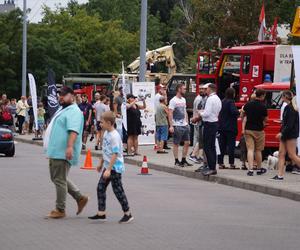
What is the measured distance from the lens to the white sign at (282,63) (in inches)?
1131

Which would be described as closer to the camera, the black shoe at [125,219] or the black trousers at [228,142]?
the black shoe at [125,219]

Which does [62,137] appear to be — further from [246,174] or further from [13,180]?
[246,174]

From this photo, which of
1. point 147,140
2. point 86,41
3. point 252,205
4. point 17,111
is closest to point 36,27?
point 86,41

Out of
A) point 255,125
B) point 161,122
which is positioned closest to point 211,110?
point 255,125

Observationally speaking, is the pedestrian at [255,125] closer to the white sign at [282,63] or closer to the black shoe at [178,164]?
the black shoe at [178,164]

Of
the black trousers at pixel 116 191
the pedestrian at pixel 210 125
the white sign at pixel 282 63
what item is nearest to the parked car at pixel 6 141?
the white sign at pixel 282 63

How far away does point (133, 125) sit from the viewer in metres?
27.3

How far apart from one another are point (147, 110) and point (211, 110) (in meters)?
10.4

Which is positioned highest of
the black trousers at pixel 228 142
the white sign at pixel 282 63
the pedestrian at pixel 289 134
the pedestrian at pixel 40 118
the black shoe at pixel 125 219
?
the white sign at pixel 282 63

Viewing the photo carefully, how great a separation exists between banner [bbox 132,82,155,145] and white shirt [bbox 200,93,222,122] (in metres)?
9.73

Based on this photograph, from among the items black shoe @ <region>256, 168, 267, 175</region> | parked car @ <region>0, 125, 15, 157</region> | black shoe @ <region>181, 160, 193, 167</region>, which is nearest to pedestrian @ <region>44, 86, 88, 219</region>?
black shoe @ <region>256, 168, 267, 175</region>

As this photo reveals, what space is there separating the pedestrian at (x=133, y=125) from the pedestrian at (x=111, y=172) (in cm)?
1395

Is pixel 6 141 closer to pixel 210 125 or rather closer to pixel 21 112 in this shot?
pixel 210 125

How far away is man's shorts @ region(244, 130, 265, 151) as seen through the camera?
2033 centimetres
